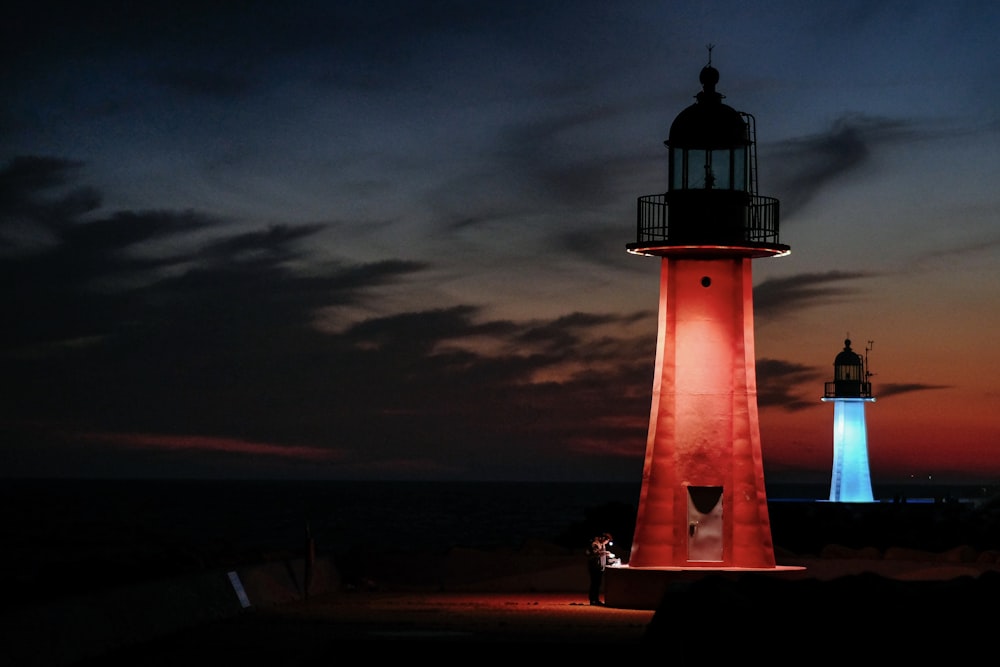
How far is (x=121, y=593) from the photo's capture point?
18.3 meters

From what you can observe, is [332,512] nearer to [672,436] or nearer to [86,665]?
[672,436]

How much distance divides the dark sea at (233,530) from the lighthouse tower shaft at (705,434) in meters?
5.54

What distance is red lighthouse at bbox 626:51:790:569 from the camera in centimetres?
2552

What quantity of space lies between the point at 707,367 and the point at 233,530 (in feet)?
247

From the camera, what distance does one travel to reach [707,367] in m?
25.6

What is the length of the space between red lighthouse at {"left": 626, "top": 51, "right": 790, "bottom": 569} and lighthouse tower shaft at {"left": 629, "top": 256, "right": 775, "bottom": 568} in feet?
0.05

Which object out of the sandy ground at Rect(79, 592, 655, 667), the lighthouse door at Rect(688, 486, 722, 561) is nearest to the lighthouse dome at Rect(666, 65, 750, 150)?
the lighthouse door at Rect(688, 486, 722, 561)

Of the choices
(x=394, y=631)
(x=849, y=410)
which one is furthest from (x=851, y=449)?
(x=394, y=631)

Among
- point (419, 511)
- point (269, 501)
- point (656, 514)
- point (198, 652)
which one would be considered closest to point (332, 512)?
point (419, 511)

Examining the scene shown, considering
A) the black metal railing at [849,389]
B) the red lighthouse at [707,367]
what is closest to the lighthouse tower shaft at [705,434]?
the red lighthouse at [707,367]

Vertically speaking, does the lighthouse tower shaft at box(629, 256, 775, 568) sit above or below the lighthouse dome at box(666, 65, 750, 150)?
below

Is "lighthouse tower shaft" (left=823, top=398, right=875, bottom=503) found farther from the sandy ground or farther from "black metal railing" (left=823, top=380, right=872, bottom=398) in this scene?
the sandy ground

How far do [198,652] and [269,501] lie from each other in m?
137

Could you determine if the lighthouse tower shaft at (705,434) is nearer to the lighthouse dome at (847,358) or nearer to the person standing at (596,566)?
the person standing at (596,566)
